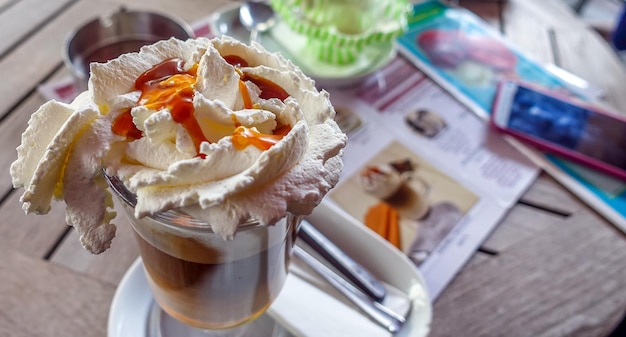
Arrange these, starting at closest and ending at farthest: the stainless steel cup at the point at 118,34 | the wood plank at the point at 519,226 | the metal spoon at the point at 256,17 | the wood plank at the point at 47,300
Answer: the wood plank at the point at 47,300 → the wood plank at the point at 519,226 → the stainless steel cup at the point at 118,34 → the metal spoon at the point at 256,17

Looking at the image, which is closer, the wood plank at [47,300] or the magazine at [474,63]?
the wood plank at [47,300]

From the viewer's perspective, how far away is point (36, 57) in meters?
0.87

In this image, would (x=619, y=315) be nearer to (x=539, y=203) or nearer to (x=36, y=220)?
(x=539, y=203)

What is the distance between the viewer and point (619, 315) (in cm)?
64

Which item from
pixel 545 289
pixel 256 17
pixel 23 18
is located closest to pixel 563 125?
pixel 545 289

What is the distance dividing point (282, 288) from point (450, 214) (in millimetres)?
270

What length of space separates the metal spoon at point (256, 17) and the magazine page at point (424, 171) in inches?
7.6

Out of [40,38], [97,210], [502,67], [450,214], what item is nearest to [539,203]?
[450,214]

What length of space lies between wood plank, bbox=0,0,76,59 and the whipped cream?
566mm

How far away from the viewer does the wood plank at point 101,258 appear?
2.06ft

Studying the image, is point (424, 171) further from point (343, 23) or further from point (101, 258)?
point (101, 258)

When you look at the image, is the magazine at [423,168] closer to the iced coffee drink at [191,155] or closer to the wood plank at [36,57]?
the wood plank at [36,57]

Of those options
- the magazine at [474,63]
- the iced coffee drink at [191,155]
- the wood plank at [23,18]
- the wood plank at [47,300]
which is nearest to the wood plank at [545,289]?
the magazine at [474,63]

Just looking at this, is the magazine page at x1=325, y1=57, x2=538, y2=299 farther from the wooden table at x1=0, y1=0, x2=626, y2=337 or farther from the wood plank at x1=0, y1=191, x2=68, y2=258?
the wood plank at x1=0, y1=191, x2=68, y2=258
